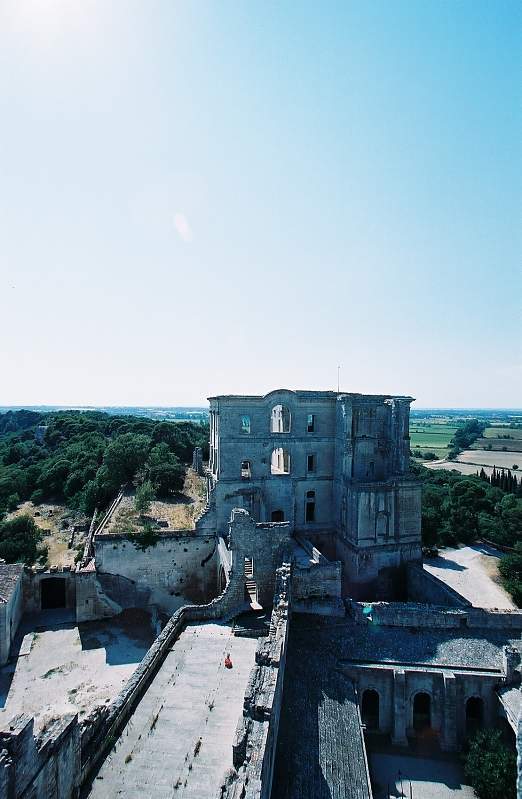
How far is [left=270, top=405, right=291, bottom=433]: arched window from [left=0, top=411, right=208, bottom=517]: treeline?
10883mm

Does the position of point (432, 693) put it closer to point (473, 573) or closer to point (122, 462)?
point (473, 573)

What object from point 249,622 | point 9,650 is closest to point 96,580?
point 9,650

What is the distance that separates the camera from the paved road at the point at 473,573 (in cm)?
2906

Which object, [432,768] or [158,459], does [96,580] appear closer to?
[158,459]

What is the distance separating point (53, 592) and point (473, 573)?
29590 mm

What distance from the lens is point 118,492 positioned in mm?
42844

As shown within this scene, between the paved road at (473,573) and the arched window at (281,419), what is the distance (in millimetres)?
14759

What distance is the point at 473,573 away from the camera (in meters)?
33.7

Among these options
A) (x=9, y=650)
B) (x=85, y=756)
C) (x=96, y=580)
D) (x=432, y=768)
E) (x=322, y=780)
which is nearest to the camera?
(x=85, y=756)

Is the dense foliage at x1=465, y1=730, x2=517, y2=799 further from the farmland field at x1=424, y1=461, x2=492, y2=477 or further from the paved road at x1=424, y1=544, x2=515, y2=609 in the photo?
the farmland field at x1=424, y1=461, x2=492, y2=477

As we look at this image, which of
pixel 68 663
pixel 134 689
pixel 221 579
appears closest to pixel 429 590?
pixel 221 579

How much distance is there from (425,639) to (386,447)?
13.0 metres

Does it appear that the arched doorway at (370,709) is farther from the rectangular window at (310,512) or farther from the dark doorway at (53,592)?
the dark doorway at (53,592)

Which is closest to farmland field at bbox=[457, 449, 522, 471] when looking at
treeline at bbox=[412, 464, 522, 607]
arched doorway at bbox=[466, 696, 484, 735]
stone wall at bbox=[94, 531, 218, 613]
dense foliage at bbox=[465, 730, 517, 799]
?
treeline at bbox=[412, 464, 522, 607]
